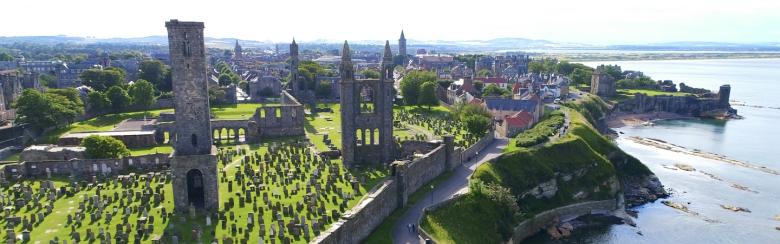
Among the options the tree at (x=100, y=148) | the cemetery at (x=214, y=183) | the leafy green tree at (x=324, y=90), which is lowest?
the cemetery at (x=214, y=183)

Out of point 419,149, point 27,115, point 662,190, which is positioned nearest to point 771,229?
point 662,190

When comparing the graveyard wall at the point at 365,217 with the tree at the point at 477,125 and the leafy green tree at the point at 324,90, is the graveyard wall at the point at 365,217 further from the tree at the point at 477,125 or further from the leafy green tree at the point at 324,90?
the leafy green tree at the point at 324,90

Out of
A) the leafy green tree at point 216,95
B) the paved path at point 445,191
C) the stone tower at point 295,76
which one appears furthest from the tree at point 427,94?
the leafy green tree at point 216,95

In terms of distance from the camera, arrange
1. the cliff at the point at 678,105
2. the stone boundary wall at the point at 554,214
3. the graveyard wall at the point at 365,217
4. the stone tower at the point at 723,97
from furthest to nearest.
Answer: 1. the stone tower at the point at 723,97
2. the cliff at the point at 678,105
3. the stone boundary wall at the point at 554,214
4. the graveyard wall at the point at 365,217

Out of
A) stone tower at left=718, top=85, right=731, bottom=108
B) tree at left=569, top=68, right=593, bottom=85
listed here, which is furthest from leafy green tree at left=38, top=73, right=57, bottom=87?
stone tower at left=718, top=85, right=731, bottom=108

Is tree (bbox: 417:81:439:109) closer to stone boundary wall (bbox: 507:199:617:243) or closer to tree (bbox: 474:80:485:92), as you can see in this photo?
tree (bbox: 474:80:485:92)

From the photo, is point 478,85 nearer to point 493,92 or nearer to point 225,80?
point 493,92

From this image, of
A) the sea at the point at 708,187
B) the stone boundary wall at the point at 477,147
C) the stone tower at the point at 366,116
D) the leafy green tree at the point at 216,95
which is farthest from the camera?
the leafy green tree at the point at 216,95
